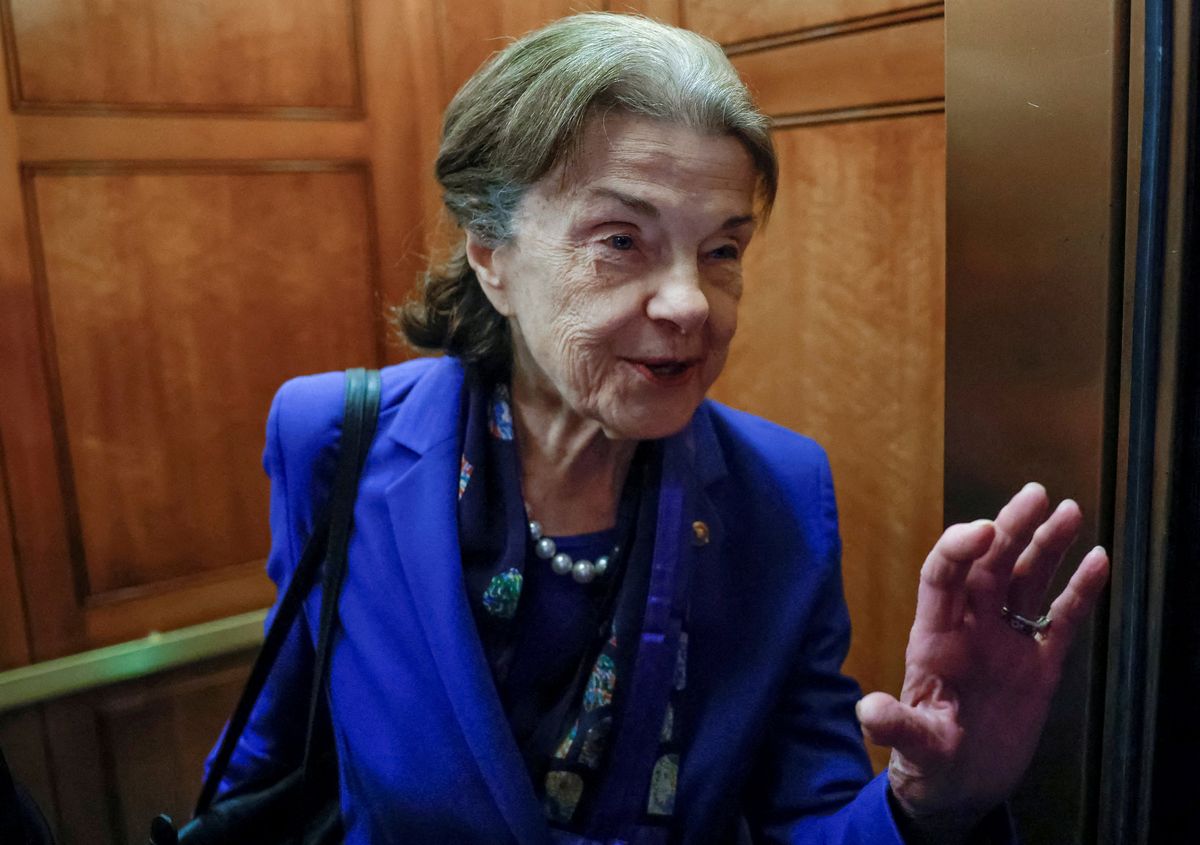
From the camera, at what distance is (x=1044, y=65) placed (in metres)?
0.96

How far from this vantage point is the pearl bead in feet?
3.24

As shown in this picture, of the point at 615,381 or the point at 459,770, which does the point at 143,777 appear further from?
the point at 615,381

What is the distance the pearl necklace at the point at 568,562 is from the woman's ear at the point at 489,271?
0.25 m

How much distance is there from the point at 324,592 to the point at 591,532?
11.6 inches

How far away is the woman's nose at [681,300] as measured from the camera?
2.84 feet

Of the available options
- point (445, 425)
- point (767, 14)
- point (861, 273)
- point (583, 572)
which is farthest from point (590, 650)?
point (767, 14)

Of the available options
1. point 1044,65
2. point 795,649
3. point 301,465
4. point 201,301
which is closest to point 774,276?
point 1044,65

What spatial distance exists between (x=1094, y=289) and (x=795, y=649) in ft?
1.57

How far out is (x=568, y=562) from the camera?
39.0 inches

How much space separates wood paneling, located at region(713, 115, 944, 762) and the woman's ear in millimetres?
543

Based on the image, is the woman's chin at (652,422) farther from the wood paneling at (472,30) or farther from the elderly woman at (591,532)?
the wood paneling at (472,30)

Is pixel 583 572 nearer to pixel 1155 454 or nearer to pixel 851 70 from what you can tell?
pixel 1155 454

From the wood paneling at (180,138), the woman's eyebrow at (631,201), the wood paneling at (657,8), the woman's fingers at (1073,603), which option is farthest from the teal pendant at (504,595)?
the wood paneling at (180,138)

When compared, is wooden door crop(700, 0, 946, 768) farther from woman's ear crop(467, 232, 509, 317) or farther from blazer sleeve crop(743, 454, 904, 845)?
woman's ear crop(467, 232, 509, 317)
